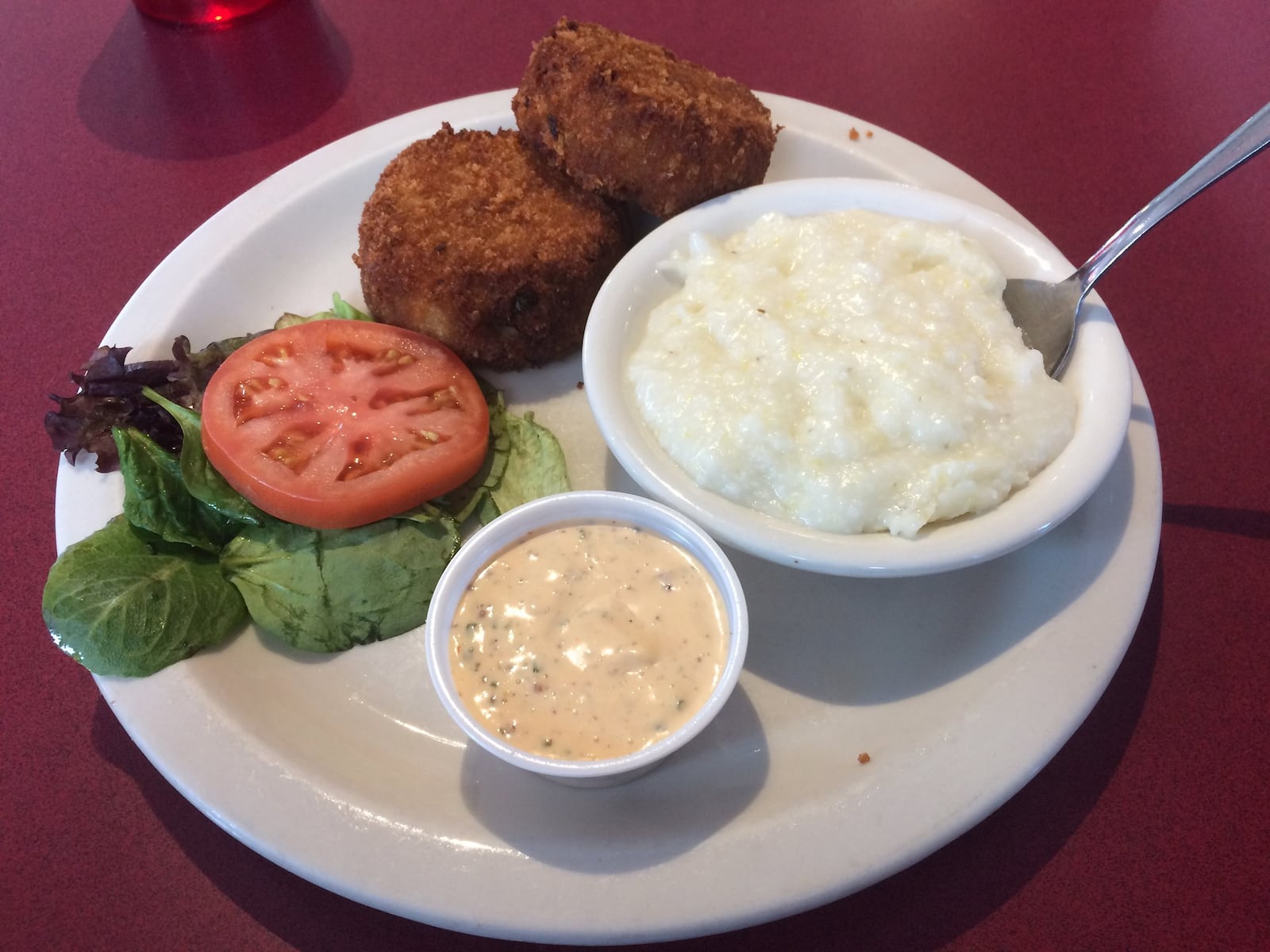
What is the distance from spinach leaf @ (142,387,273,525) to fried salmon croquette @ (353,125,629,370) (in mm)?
645

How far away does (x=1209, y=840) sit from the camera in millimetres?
1839

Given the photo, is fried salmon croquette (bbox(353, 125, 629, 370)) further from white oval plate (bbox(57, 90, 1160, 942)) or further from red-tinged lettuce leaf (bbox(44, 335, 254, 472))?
red-tinged lettuce leaf (bbox(44, 335, 254, 472))

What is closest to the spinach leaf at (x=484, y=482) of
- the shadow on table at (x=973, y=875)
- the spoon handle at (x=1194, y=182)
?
the shadow on table at (x=973, y=875)

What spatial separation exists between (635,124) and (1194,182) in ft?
4.66

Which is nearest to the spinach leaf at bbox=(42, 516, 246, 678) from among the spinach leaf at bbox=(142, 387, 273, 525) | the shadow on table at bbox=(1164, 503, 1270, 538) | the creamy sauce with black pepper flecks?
the spinach leaf at bbox=(142, 387, 273, 525)

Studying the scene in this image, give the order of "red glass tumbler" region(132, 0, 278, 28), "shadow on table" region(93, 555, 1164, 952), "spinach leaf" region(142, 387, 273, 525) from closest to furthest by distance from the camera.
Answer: "shadow on table" region(93, 555, 1164, 952)
"spinach leaf" region(142, 387, 273, 525)
"red glass tumbler" region(132, 0, 278, 28)

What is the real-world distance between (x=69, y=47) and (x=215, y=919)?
409 cm

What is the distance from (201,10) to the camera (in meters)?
3.99

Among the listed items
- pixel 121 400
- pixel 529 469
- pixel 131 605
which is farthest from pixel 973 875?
pixel 121 400

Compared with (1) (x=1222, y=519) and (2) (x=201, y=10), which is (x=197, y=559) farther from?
(2) (x=201, y=10)

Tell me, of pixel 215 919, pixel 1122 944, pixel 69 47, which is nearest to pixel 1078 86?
pixel 1122 944

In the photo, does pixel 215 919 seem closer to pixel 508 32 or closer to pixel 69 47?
pixel 508 32

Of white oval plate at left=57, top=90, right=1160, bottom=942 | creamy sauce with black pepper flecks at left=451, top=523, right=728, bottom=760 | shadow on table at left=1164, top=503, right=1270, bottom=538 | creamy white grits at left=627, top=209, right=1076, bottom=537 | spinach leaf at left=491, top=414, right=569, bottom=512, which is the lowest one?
white oval plate at left=57, top=90, right=1160, bottom=942

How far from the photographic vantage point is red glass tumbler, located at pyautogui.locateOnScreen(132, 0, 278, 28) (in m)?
3.98
